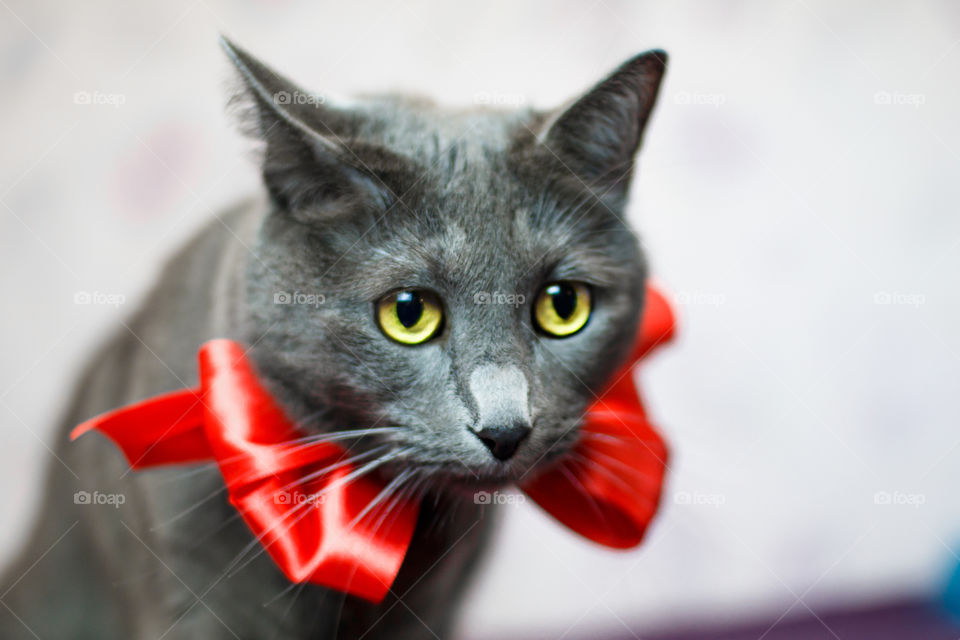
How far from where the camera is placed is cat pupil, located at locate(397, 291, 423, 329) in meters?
0.71

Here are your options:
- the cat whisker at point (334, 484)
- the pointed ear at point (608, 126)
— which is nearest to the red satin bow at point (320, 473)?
the cat whisker at point (334, 484)

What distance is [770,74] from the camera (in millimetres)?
1483

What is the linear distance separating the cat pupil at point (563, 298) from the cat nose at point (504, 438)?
0.15 m

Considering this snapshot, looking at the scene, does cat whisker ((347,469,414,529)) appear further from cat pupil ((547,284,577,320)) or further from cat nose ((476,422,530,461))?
cat pupil ((547,284,577,320))

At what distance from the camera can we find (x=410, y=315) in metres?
0.71

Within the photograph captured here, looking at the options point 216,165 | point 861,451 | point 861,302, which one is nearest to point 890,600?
point 861,451

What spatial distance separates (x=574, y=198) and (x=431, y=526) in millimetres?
364

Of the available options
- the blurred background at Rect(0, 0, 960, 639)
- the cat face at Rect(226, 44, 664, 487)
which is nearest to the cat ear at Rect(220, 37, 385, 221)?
the cat face at Rect(226, 44, 664, 487)

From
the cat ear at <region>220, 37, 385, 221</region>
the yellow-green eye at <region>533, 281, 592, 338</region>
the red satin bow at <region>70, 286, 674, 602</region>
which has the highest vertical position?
the cat ear at <region>220, 37, 385, 221</region>

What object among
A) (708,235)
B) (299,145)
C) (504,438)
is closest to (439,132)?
(299,145)

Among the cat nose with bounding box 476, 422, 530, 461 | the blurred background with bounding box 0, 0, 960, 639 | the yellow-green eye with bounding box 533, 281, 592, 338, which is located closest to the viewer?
the cat nose with bounding box 476, 422, 530, 461

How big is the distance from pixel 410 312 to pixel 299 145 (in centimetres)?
17

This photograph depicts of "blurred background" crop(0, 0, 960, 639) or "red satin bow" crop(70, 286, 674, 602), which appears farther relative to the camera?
"blurred background" crop(0, 0, 960, 639)

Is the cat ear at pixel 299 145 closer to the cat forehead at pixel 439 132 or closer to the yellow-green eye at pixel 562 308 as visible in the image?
the cat forehead at pixel 439 132
